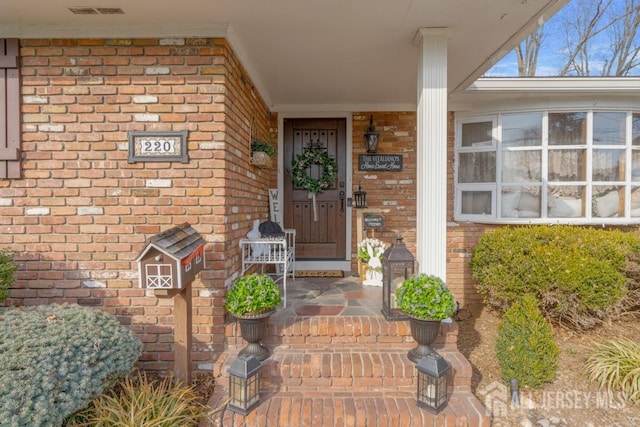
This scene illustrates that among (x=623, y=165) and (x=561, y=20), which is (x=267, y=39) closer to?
(x=623, y=165)

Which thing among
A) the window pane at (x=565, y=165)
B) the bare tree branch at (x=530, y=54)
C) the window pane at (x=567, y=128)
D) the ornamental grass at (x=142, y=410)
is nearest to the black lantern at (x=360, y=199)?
the window pane at (x=565, y=165)

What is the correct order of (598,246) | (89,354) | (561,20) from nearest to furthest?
(89,354)
(598,246)
(561,20)

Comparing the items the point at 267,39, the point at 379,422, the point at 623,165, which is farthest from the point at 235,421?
the point at 623,165

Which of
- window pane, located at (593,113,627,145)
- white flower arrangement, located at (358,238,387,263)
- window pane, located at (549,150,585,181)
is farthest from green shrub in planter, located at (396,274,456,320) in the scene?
window pane, located at (593,113,627,145)

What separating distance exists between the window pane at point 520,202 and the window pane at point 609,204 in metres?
0.69

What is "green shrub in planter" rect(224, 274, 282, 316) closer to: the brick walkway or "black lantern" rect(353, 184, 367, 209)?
the brick walkway

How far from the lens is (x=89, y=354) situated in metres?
1.97

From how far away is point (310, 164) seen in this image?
4.63m

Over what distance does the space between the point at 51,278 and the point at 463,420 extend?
326 cm

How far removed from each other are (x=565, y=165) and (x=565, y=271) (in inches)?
72.4

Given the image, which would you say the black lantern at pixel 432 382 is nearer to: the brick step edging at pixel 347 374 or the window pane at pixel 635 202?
the brick step edging at pixel 347 374

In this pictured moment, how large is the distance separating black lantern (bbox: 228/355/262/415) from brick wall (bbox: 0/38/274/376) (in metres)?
0.57

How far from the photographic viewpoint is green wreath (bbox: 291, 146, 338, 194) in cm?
445

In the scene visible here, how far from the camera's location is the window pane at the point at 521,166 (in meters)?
4.37
